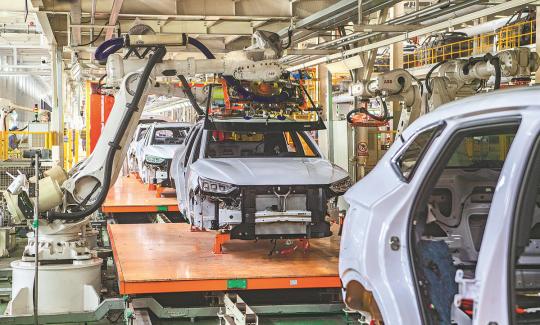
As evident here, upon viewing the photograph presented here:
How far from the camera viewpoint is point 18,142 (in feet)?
54.9

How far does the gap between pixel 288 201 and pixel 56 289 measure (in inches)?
86.3

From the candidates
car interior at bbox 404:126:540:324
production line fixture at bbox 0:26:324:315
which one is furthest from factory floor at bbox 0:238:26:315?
car interior at bbox 404:126:540:324

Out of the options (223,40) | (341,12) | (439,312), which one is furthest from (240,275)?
(223,40)

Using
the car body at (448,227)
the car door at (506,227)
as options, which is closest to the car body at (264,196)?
the car body at (448,227)

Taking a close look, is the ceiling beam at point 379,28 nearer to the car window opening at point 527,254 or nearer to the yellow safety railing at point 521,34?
the car window opening at point 527,254

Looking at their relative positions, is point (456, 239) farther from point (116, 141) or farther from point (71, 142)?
point (71, 142)

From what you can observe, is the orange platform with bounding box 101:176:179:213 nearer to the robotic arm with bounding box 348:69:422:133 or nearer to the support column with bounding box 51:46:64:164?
the support column with bounding box 51:46:64:164

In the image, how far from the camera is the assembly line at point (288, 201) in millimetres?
3207

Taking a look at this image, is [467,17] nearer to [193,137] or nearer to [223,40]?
[193,137]

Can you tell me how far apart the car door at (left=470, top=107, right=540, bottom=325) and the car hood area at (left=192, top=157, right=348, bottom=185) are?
4.30m

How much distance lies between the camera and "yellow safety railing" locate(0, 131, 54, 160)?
42.3 feet

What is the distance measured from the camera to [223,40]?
51.9 feet

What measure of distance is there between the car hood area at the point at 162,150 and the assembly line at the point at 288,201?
5.38ft

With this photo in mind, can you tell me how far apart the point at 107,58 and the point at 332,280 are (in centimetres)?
306
